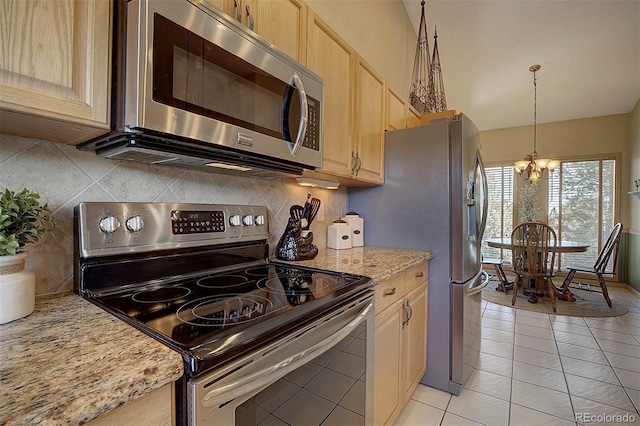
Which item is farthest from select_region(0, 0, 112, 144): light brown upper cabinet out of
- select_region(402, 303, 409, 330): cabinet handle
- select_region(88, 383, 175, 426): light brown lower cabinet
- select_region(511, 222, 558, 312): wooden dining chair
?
select_region(511, 222, 558, 312): wooden dining chair

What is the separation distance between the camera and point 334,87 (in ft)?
5.16

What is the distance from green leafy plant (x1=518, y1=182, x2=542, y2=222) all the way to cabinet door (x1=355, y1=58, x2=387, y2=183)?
455cm

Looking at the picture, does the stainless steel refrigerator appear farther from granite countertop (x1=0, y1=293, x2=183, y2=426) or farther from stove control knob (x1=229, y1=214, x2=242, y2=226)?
granite countertop (x1=0, y1=293, x2=183, y2=426)

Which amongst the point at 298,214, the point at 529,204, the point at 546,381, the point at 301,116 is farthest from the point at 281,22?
the point at 529,204

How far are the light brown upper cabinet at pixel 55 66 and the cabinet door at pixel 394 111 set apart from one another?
5.80ft

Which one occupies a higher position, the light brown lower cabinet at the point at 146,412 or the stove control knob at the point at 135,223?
the stove control knob at the point at 135,223

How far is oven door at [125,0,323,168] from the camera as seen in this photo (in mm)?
753

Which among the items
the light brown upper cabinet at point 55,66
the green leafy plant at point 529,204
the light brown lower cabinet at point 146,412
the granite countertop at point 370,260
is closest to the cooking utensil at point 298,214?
the granite countertop at point 370,260

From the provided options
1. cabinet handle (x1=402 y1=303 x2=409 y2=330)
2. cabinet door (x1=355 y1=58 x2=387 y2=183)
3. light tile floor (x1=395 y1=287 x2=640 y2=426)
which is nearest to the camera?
cabinet handle (x1=402 y1=303 x2=409 y2=330)

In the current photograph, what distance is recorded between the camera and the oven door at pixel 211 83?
753 millimetres

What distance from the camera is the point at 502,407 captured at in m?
1.75

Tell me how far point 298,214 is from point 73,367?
1.28 m

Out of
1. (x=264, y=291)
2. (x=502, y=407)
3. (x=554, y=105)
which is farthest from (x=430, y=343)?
(x=554, y=105)

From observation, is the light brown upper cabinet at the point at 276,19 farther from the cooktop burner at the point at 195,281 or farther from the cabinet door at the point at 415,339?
the cabinet door at the point at 415,339
